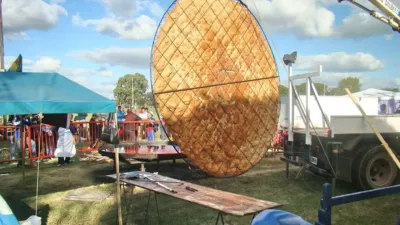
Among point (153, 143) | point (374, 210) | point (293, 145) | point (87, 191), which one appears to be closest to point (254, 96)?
point (374, 210)

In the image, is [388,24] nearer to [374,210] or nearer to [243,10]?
[374,210]

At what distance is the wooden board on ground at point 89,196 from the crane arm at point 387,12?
6799 mm

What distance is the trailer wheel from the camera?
659 centimetres

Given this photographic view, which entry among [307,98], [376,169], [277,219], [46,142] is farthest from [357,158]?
[46,142]

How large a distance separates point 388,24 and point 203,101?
6.53 m

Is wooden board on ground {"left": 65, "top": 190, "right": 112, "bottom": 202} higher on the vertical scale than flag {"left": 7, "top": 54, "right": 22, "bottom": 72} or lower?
lower

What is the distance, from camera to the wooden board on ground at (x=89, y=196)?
6.62 meters

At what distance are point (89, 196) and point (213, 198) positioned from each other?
3780mm

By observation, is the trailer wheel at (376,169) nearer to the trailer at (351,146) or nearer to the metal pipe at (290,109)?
the trailer at (351,146)

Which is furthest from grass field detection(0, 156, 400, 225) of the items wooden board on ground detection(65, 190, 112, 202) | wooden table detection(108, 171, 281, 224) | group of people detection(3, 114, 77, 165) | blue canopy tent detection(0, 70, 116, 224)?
blue canopy tent detection(0, 70, 116, 224)

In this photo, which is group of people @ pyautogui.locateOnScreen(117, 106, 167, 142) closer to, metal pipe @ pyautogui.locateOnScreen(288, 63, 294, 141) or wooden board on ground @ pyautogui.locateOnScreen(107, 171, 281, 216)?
metal pipe @ pyautogui.locateOnScreen(288, 63, 294, 141)

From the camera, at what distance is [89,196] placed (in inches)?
270

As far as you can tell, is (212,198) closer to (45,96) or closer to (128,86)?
(45,96)

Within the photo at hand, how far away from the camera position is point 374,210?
5855mm
